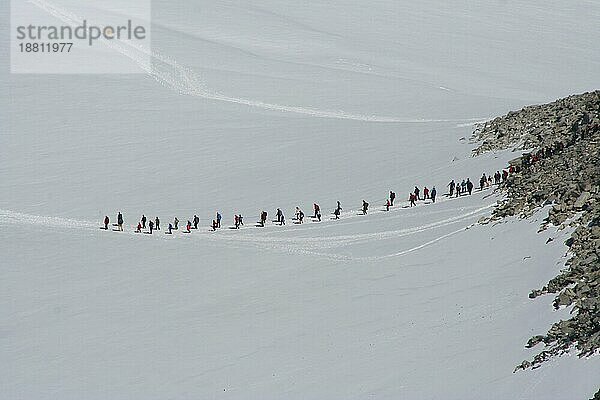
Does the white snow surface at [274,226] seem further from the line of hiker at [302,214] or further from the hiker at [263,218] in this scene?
the hiker at [263,218]

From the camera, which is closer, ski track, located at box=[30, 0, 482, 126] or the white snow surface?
the white snow surface

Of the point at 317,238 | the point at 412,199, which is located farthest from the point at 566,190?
the point at 412,199

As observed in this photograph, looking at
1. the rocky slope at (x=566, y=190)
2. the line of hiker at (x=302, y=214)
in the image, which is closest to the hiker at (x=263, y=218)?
the line of hiker at (x=302, y=214)

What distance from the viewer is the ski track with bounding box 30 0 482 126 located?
175ft

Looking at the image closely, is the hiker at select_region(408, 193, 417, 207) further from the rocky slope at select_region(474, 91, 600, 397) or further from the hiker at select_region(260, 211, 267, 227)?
the hiker at select_region(260, 211, 267, 227)

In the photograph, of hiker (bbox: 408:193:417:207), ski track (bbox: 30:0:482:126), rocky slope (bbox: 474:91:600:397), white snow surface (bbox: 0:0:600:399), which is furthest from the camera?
ski track (bbox: 30:0:482:126)

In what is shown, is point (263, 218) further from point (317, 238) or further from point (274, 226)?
point (317, 238)

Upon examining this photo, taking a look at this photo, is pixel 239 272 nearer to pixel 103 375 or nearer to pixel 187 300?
pixel 187 300

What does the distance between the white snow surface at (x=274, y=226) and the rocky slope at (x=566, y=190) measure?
55 cm

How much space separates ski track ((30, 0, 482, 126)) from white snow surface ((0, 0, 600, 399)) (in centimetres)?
26

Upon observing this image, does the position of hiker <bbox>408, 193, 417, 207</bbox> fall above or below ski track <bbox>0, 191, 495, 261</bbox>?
above

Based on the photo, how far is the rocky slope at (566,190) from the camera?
61.0ft

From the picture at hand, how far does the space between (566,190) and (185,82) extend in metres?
36.6

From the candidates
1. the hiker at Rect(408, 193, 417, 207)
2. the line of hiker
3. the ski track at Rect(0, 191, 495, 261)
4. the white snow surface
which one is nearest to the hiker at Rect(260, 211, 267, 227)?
the line of hiker
